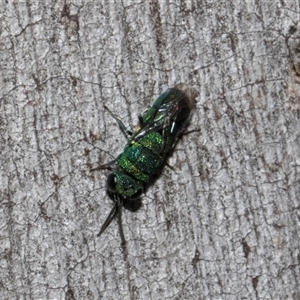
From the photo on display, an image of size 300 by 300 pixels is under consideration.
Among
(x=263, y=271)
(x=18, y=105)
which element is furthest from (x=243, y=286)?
(x=18, y=105)

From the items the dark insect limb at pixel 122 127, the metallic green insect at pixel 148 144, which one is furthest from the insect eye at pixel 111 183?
the dark insect limb at pixel 122 127

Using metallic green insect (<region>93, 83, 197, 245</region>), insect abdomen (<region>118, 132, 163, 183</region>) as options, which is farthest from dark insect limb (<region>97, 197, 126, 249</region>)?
insect abdomen (<region>118, 132, 163, 183</region>)

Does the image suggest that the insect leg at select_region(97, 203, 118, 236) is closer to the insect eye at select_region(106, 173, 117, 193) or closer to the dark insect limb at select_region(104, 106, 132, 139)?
the insect eye at select_region(106, 173, 117, 193)

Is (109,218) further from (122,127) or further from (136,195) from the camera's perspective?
(122,127)

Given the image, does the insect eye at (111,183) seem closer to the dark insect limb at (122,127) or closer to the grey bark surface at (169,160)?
the grey bark surface at (169,160)

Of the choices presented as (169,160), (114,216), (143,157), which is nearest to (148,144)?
(143,157)

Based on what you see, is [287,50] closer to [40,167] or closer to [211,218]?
[211,218]

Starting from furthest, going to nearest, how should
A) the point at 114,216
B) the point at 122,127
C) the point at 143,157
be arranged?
the point at 143,157
the point at 122,127
the point at 114,216
